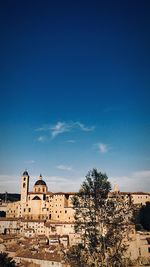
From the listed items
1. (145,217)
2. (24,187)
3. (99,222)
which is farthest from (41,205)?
(99,222)

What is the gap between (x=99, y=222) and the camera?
1502 centimetres

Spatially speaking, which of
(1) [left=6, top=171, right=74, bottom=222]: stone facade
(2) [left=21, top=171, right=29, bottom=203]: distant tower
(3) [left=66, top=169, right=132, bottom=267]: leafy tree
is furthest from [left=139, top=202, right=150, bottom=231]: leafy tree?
(3) [left=66, top=169, right=132, bottom=267]: leafy tree

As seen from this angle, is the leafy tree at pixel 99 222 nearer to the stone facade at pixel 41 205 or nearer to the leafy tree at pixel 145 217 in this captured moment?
the leafy tree at pixel 145 217

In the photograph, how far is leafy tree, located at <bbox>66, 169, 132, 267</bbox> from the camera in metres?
14.0

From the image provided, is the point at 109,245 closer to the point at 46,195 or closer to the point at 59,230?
the point at 59,230

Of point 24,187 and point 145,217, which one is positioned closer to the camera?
point 145,217

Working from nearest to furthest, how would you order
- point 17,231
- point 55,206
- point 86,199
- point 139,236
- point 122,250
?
1. point 122,250
2. point 86,199
3. point 139,236
4. point 17,231
5. point 55,206

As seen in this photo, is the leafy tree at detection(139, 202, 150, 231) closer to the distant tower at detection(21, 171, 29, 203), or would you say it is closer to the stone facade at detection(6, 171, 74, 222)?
the stone facade at detection(6, 171, 74, 222)

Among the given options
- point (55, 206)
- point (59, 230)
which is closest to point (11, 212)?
point (55, 206)

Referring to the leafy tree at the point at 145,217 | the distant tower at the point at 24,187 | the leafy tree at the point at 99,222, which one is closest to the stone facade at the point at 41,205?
the distant tower at the point at 24,187

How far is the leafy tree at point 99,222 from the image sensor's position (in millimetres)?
13984

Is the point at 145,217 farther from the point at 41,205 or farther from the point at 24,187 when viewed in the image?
the point at 24,187

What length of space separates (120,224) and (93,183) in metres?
2.85

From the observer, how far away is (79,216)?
1619cm
